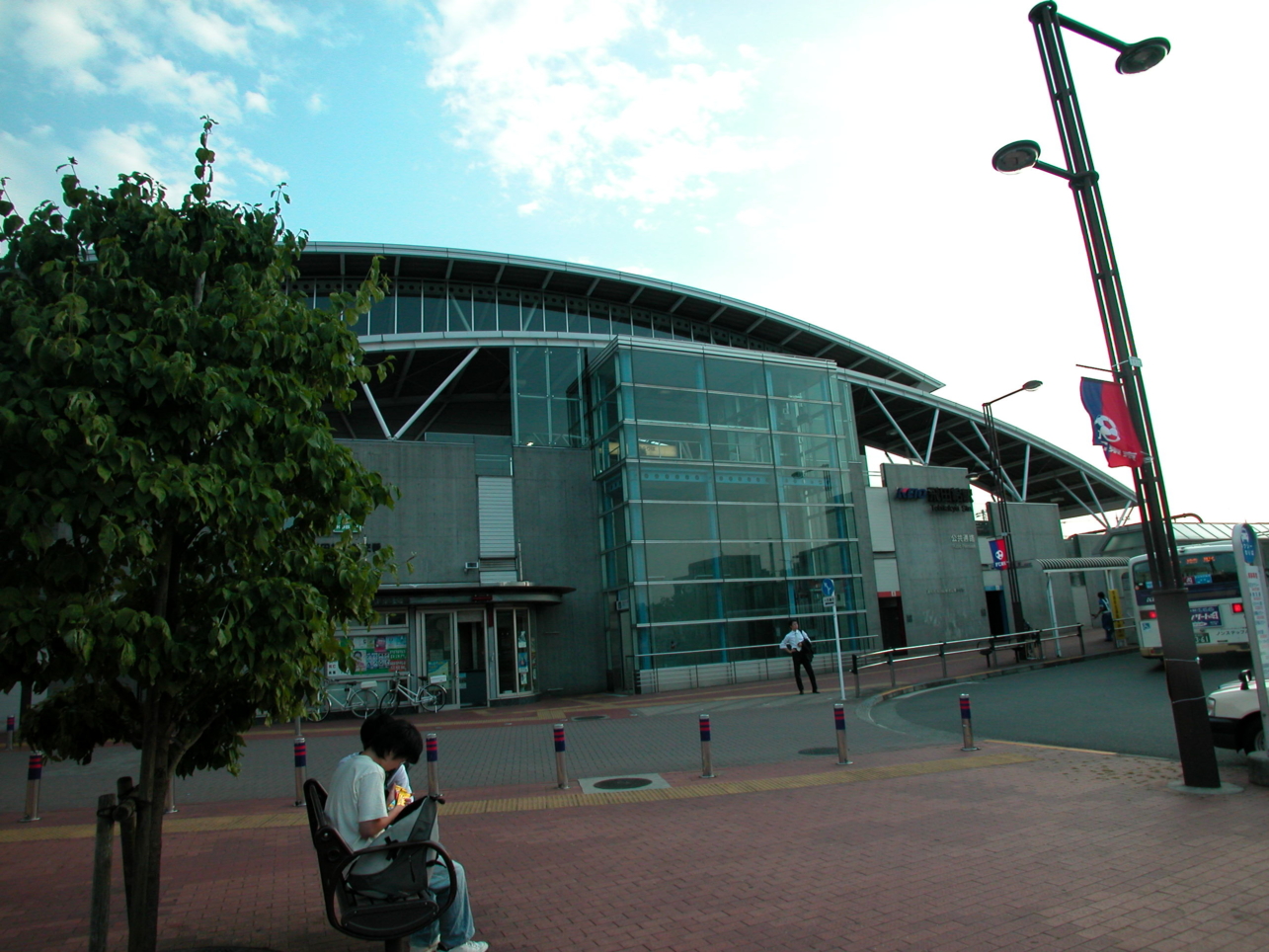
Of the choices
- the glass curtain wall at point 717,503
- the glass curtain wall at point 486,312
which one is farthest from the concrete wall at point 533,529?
the glass curtain wall at point 486,312

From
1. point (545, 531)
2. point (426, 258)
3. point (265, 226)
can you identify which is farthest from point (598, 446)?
point (265, 226)

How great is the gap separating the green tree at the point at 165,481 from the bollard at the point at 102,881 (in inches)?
6.1

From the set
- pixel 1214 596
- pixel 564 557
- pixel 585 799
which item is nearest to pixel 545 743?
pixel 585 799

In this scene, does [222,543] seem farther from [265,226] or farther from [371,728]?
[265,226]

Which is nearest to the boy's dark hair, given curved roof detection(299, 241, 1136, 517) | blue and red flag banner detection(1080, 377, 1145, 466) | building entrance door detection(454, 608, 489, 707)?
blue and red flag banner detection(1080, 377, 1145, 466)

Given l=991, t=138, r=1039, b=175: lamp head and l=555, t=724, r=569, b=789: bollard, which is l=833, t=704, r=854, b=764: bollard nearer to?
l=555, t=724, r=569, b=789: bollard

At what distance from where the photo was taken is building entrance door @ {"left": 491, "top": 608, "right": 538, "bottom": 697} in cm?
2444

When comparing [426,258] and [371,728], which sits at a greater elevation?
[426,258]

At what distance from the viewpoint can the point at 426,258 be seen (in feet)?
112

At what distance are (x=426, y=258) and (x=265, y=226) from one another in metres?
30.2

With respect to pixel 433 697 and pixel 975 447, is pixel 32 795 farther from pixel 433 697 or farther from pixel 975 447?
pixel 975 447

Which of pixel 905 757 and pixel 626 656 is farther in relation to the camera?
pixel 626 656

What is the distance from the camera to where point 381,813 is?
4.61 metres

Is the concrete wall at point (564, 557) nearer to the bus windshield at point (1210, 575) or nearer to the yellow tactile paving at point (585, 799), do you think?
the bus windshield at point (1210, 575)
